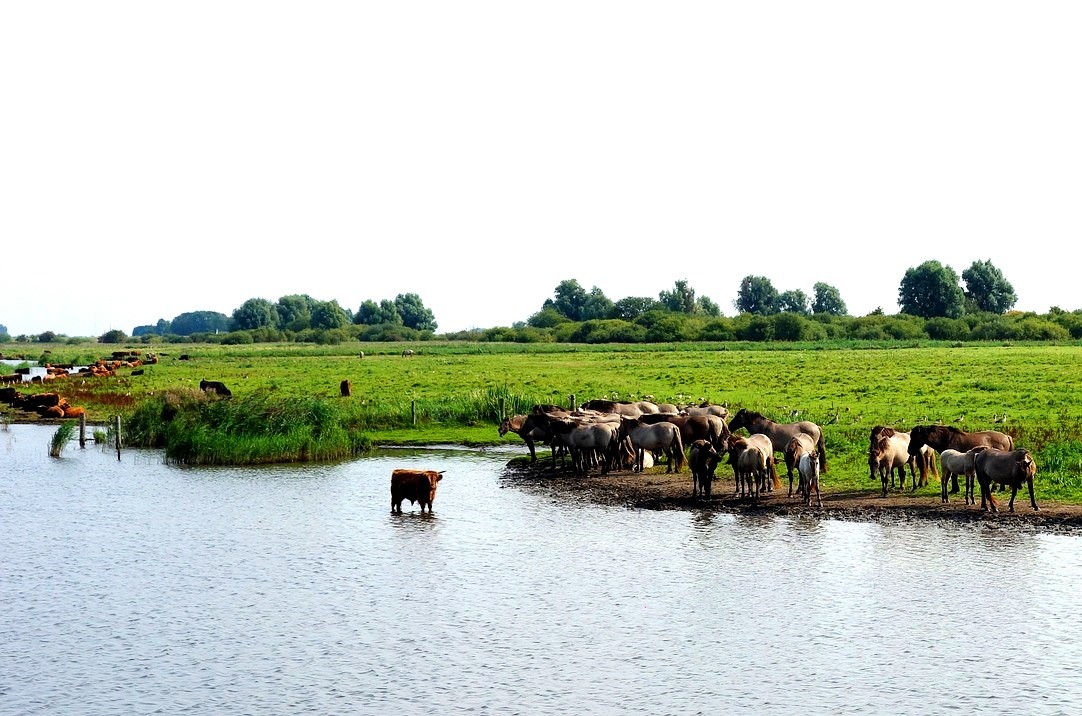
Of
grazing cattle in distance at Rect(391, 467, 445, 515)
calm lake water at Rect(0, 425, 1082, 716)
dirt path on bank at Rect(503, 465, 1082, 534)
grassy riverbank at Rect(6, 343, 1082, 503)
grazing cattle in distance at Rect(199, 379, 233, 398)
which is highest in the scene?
grazing cattle in distance at Rect(199, 379, 233, 398)

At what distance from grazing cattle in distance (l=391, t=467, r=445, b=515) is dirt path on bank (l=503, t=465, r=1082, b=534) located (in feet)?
12.0

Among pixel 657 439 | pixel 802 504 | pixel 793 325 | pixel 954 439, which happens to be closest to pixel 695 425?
pixel 657 439

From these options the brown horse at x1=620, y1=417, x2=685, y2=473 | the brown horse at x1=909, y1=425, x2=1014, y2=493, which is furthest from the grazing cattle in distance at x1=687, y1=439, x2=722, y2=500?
the brown horse at x1=909, y1=425, x2=1014, y2=493

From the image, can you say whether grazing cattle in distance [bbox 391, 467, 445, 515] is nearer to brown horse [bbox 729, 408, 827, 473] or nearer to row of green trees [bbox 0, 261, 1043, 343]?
brown horse [bbox 729, 408, 827, 473]

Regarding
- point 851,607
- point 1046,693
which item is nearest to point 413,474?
point 851,607

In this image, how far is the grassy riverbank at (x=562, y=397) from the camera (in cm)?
3700

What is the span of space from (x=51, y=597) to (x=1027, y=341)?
113120mm

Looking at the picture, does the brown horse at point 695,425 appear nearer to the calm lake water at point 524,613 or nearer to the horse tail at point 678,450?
the horse tail at point 678,450

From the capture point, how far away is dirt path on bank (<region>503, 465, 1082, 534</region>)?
2375cm

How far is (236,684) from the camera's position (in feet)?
49.3

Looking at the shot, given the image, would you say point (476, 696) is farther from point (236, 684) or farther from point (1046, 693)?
point (1046, 693)

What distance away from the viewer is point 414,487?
2692 centimetres

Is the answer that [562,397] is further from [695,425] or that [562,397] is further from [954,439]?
[954,439]

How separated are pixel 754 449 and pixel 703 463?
122 cm
